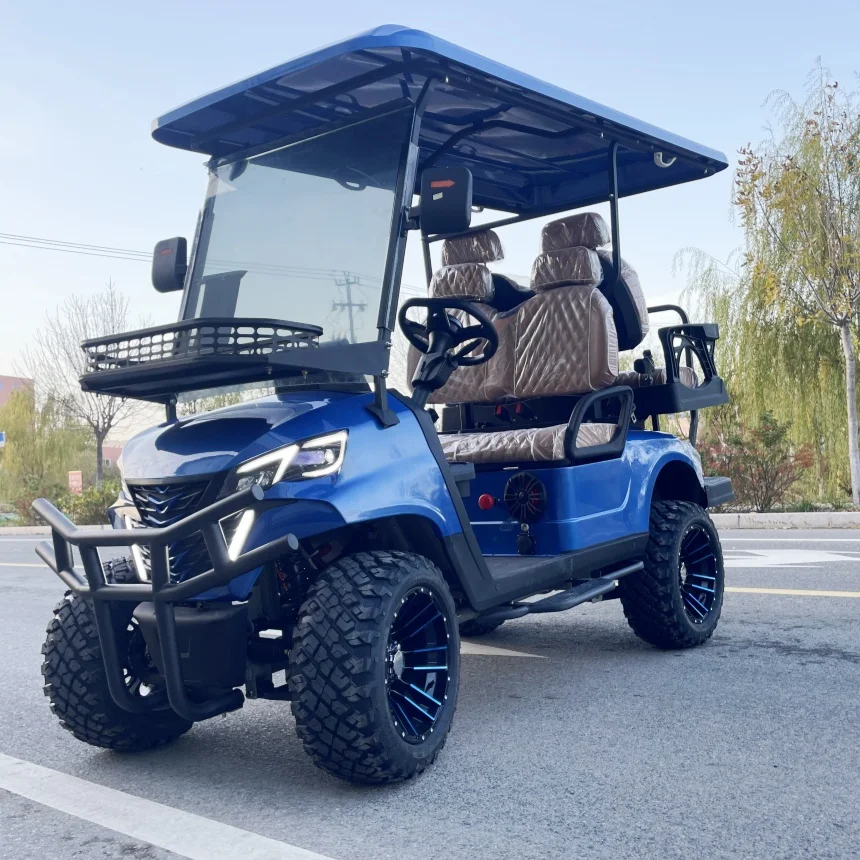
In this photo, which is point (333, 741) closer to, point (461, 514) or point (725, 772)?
point (461, 514)

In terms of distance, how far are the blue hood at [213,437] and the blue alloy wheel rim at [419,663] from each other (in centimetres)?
72

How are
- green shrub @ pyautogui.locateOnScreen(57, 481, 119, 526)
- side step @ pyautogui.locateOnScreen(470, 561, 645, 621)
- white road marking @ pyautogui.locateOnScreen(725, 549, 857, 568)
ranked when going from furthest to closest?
1. green shrub @ pyautogui.locateOnScreen(57, 481, 119, 526)
2. white road marking @ pyautogui.locateOnScreen(725, 549, 857, 568)
3. side step @ pyautogui.locateOnScreen(470, 561, 645, 621)

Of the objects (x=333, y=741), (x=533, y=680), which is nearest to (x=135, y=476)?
(x=333, y=741)

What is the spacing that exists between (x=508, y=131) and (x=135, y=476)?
2873mm

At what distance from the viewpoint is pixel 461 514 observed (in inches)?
149

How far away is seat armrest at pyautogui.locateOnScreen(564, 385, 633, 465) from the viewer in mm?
4707

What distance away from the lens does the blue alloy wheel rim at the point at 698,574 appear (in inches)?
216

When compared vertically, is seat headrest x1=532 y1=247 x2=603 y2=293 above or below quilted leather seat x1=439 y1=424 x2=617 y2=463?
above

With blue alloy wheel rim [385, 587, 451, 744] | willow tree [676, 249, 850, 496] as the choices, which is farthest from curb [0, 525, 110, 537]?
blue alloy wheel rim [385, 587, 451, 744]

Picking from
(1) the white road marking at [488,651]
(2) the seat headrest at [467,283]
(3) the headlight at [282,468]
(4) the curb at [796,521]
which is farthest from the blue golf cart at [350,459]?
(4) the curb at [796,521]

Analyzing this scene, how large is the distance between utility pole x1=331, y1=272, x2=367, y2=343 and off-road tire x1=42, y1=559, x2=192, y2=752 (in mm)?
1170

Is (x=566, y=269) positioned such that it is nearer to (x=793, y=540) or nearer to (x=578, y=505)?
(x=578, y=505)

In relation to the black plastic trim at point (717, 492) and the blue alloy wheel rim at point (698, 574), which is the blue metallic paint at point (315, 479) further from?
the black plastic trim at point (717, 492)

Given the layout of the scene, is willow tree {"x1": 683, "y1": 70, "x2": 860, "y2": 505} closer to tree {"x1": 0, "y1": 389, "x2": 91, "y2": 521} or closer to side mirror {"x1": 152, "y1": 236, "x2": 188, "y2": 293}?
side mirror {"x1": 152, "y1": 236, "x2": 188, "y2": 293}
